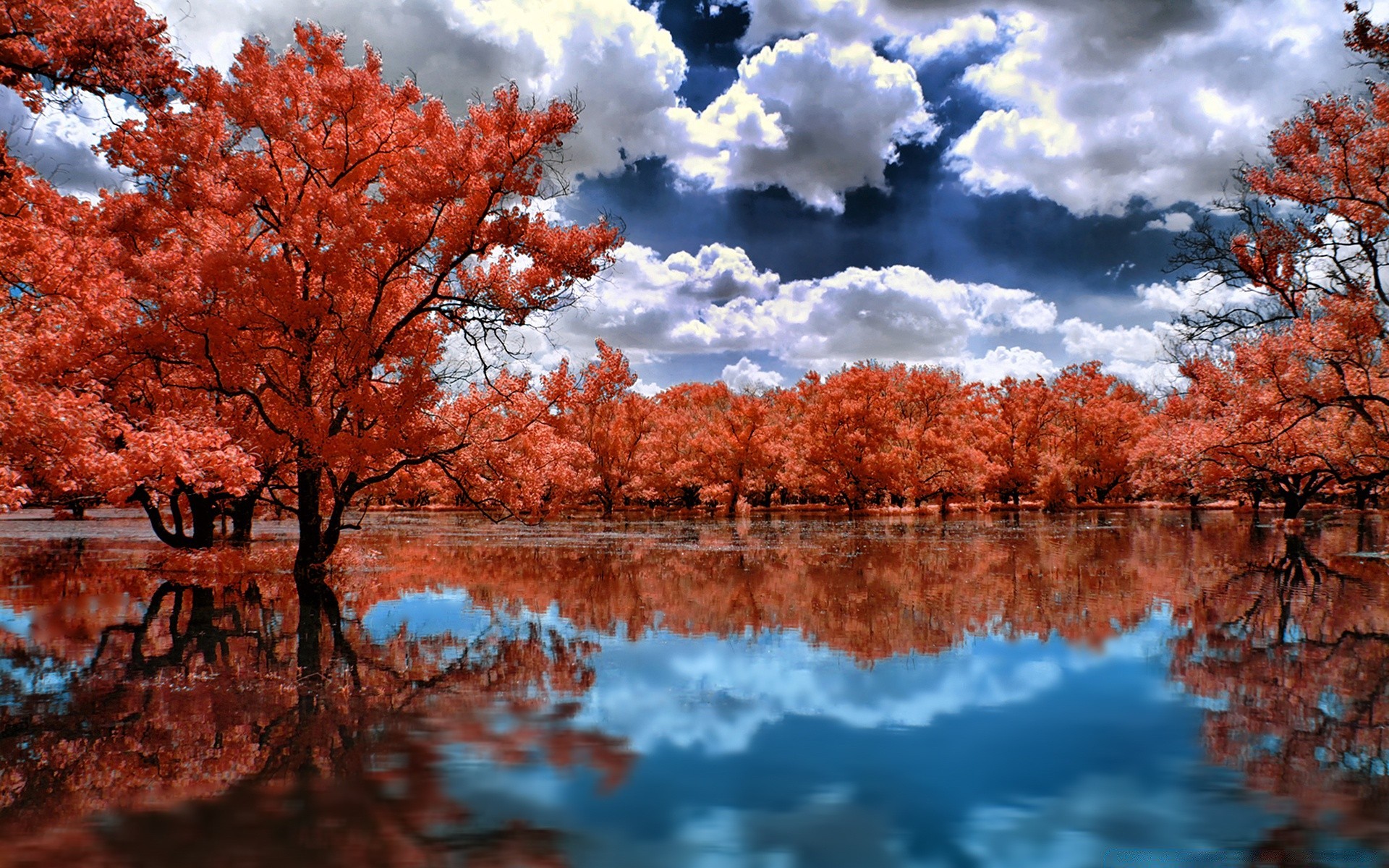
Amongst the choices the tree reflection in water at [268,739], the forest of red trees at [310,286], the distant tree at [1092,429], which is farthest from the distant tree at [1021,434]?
the tree reflection in water at [268,739]

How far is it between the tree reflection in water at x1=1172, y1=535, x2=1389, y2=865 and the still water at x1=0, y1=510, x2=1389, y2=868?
1.6 inches

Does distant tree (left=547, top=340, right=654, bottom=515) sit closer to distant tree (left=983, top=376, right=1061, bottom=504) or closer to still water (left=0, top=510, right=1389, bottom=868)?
distant tree (left=983, top=376, right=1061, bottom=504)

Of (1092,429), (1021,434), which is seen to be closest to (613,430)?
(1021,434)

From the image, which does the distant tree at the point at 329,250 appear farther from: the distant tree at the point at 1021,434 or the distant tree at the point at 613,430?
the distant tree at the point at 1021,434

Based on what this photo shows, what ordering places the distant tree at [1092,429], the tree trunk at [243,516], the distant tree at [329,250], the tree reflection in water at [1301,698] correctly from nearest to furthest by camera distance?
the tree reflection in water at [1301,698], the distant tree at [329,250], the tree trunk at [243,516], the distant tree at [1092,429]

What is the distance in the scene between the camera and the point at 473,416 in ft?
57.0

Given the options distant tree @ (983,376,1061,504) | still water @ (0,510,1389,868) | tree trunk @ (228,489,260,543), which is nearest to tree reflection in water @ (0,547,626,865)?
still water @ (0,510,1389,868)

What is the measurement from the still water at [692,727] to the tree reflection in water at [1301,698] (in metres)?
0.04

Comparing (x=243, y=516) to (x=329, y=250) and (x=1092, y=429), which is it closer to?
(x=329, y=250)

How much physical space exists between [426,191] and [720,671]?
12.0 m

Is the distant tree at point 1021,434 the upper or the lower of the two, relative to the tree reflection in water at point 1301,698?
upper

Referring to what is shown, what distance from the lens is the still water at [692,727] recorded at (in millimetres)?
4930

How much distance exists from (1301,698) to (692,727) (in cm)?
640

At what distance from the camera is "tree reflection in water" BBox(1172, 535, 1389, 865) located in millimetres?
5199
